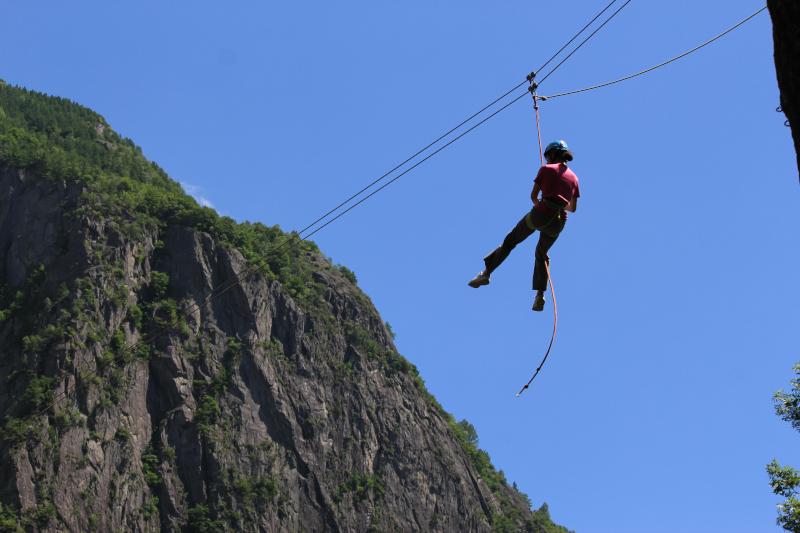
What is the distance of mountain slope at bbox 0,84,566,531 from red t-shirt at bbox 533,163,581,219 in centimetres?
5807

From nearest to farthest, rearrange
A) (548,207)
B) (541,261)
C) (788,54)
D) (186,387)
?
(788,54), (548,207), (541,261), (186,387)

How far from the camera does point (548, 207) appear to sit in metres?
10.5

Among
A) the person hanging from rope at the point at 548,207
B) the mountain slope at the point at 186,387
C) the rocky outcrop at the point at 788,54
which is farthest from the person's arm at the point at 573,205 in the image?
the mountain slope at the point at 186,387

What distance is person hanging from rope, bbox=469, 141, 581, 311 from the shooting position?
10367mm

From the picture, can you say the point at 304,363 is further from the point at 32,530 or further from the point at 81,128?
the point at 81,128

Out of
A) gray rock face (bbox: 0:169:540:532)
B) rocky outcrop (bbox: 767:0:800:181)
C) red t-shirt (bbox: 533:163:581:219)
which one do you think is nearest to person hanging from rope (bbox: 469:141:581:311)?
red t-shirt (bbox: 533:163:581:219)

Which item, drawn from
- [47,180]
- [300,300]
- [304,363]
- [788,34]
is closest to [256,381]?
[304,363]

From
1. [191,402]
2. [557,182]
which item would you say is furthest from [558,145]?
[191,402]

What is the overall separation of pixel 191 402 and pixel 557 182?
69.6 meters

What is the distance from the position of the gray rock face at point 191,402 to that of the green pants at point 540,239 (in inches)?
2267

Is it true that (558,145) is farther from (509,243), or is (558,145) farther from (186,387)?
(186,387)

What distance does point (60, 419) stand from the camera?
2557 inches

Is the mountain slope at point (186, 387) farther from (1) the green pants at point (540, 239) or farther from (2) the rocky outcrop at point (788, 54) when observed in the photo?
(2) the rocky outcrop at point (788, 54)

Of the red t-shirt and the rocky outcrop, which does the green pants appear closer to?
the red t-shirt
